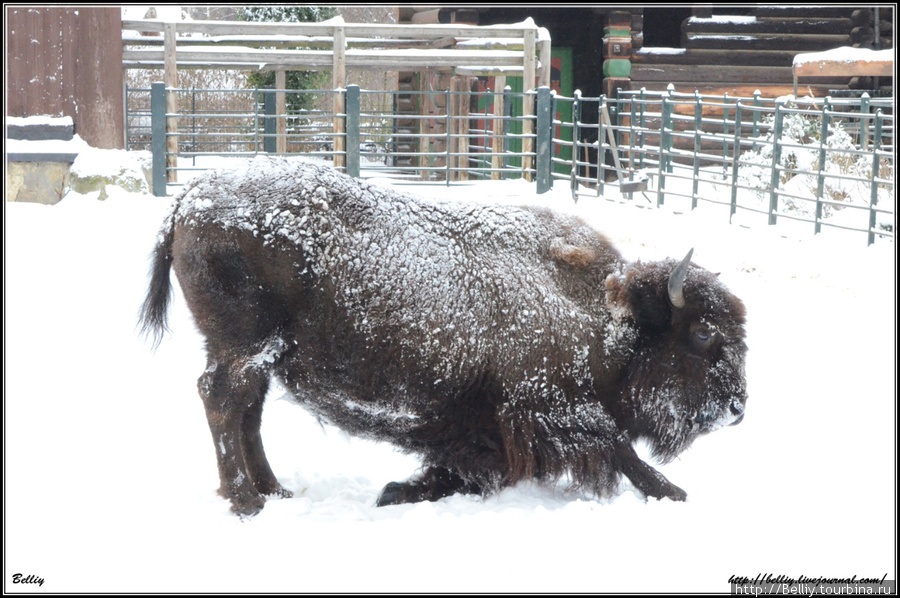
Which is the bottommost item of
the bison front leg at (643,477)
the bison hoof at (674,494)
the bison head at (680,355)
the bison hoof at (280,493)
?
the bison hoof at (280,493)

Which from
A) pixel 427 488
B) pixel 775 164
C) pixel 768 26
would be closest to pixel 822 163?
pixel 775 164

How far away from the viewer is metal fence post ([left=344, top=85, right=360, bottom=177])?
42.0ft

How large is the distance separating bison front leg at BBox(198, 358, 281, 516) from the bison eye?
1.98 metres

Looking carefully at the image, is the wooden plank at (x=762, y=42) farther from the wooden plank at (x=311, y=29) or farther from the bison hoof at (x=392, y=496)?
the bison hoof at (x=392, y=496)

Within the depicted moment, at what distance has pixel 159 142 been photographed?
12125 millimetres

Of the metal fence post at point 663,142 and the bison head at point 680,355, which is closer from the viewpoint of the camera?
the bison head at point 680,355

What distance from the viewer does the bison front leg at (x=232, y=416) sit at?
4102 mm

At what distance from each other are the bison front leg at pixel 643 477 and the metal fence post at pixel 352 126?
9.13 m

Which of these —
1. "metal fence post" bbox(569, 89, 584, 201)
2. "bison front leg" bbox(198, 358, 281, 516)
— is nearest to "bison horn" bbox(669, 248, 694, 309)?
"bison front leg" bbox(198, 358, 281, 516)

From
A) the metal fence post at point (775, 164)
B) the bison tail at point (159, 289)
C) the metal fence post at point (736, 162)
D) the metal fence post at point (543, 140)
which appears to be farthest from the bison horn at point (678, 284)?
the metal fence post at point (543, 140)

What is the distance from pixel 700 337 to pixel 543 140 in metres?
9.74

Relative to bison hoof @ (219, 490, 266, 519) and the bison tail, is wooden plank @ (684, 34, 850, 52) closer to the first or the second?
the bison tail

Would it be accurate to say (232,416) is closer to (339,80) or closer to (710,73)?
(339,80)

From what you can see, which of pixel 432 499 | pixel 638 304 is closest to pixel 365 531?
pixel 432 499
